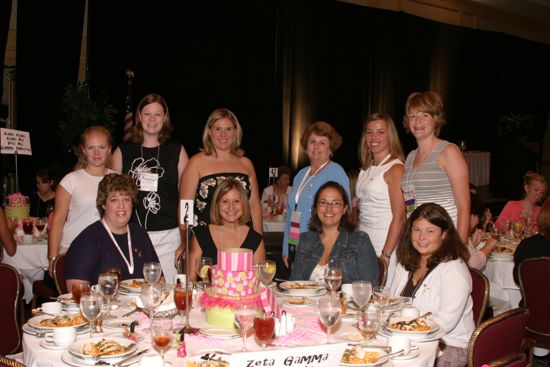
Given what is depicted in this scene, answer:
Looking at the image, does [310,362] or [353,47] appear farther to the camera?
[353,47]

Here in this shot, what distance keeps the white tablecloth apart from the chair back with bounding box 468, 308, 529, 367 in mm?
11797

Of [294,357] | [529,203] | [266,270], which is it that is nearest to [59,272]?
[266,270]

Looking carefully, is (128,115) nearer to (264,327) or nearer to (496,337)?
(264,327)

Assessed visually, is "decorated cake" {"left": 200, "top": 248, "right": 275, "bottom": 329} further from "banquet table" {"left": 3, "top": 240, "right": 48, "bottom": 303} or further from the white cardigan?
"banquet table" {"left": 3, "top": 240, "right": 48, "bottom": 303}

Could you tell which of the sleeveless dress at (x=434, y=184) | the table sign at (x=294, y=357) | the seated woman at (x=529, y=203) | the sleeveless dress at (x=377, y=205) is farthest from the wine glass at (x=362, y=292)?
the seated woman at (x=529, y=203)

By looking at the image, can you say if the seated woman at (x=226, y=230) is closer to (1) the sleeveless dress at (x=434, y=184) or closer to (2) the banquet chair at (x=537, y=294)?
(1) the sleeveless dress at (x=434, y=184)

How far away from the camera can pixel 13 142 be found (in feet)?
22.0

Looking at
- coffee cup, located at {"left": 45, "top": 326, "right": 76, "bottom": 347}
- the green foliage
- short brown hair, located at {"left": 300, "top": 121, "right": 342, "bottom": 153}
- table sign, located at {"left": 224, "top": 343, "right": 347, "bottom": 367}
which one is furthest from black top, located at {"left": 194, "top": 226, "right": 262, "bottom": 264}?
the green foliage

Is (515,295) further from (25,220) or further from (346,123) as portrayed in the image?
(346,123)

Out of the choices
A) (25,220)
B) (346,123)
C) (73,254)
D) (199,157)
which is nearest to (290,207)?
(199,157)

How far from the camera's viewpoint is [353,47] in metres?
13.0

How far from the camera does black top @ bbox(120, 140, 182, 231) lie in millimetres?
4469

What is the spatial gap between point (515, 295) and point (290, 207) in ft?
5.98

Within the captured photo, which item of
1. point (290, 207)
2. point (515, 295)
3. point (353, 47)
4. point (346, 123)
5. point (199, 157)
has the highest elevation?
point (353, 47)
